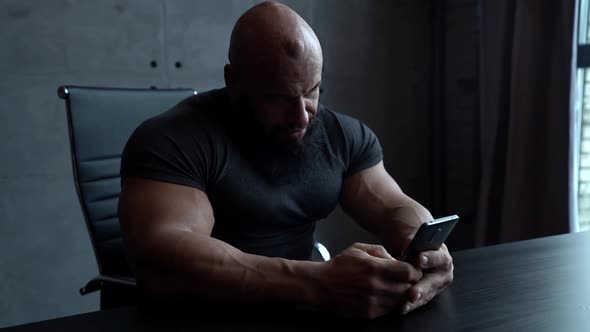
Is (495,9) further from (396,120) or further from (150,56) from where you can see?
(150,56)

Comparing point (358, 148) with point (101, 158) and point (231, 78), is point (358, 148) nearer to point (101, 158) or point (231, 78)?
point (231, 78)

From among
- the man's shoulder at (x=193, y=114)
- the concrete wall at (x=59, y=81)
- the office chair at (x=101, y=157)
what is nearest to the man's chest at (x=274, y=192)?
the man's shoulder at (x=193, y=114)

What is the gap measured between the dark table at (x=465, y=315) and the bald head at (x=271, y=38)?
0.59 metres

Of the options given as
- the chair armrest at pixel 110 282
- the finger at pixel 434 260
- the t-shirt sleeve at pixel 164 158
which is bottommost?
the chair armrest at pixel 110 282

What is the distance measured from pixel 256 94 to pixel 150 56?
1.27m

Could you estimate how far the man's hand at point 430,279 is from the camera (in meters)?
0.90

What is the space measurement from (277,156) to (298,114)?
0.47 feet

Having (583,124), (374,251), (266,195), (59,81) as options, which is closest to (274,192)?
(266,195)

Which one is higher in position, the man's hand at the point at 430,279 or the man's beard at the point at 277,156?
the man's beard at the point at 277,156

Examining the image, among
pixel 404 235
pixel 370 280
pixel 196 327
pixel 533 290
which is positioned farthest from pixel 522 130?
pixel 196 327

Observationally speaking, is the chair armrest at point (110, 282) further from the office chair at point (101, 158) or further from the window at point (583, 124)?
the window at point (583, 124)

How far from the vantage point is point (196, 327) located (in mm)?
816

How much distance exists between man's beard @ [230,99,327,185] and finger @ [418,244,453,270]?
1.56ft

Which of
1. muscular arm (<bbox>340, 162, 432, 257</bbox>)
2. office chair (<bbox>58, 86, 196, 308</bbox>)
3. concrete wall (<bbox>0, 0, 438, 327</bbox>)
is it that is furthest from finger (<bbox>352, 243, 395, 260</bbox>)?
concrete wall (<bbox>0, 0, 438, 327</bbox>)
